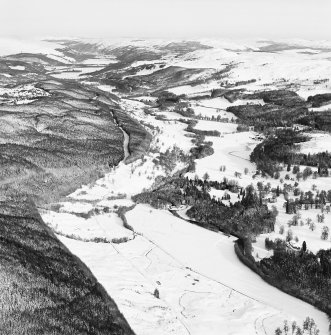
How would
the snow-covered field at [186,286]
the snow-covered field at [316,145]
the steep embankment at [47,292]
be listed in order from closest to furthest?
the steep embankment at [47,292] → the snow-covered field at [186,286] → the snow-covered field at [316,145]

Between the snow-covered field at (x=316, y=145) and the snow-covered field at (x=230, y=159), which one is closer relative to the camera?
the snow-covered field at (x=230, y=159)

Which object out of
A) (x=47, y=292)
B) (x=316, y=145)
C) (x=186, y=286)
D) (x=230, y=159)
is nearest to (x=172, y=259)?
(x=186, y=286)

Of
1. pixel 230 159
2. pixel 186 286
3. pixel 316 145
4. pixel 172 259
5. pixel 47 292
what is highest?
pixel 47 292

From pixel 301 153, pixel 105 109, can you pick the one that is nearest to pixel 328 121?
pixel 301 153

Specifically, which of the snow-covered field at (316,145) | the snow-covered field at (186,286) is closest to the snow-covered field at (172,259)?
the snow-covered field at (186,286)

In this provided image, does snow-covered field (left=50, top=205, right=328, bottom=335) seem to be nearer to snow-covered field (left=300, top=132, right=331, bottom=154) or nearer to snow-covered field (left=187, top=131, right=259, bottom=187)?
snow-covered field (left=187, top=131, right=259, bottom=187)

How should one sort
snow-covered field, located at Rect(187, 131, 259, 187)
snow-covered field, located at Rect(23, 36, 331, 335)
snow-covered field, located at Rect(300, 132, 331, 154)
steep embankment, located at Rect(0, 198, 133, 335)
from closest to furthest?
steep embankment, located at Rect(0, 198, 133, 335)
snow-covered field, located at Rect(23, 36, 331, 335)
snow-covered field, located at Rect(187, 131, 259, 187)
snow-covered field, located at Rect(300, 132, 331, 154)

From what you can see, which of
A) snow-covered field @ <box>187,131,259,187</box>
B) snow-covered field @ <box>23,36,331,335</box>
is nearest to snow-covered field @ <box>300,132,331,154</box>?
snow-covered field @ <box>23,36,331,335</box>

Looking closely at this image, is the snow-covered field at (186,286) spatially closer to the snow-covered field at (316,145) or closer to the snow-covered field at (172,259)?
the snow-covered field at (172,259)

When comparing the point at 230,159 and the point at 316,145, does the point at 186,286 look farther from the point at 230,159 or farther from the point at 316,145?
the point at 316,145

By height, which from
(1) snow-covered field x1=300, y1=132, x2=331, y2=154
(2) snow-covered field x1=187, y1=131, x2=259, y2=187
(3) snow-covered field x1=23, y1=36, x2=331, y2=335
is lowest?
(2) snow-covered field x1=187, y1=131, x2=259, y2=187

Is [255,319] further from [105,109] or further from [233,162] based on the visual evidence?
[105,109]
